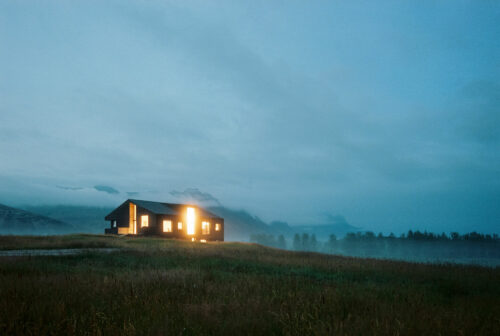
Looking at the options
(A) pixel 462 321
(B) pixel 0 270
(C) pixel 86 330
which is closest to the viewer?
(C) pixel 86 330

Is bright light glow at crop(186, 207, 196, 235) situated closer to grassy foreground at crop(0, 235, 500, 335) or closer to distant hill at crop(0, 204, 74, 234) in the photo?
grassy foreground at crop(0, 235, 500, 335)

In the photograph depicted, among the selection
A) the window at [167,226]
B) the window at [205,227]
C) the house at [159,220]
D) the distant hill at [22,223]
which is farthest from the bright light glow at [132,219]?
the distant hill at [22,223]

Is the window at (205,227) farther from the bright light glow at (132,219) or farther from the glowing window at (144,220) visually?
the bright light glow at (132,219)

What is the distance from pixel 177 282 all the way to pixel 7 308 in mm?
3579

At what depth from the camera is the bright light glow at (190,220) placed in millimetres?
44194

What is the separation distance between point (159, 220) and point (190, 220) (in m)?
5.53

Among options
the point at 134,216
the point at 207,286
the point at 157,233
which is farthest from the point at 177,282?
the point at 134,216

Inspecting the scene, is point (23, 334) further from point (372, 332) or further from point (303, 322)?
point (372, 332)

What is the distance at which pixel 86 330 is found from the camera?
4027 mm

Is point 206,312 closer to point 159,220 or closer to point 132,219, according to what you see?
point 159,220

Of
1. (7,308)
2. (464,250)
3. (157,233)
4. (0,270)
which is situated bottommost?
(464,250)

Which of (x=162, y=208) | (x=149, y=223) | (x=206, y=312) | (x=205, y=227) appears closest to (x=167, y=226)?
(x=149, y=223)

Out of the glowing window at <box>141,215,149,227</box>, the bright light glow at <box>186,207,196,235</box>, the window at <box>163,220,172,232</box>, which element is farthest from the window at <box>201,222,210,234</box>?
the glowing window at <box>141,215,149,227</box>

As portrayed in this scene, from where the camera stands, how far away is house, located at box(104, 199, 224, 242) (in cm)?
4017
